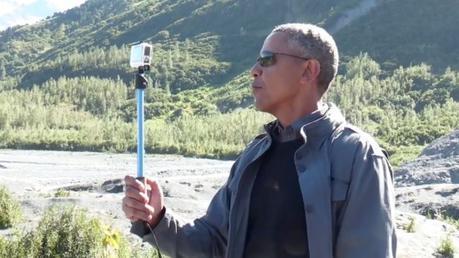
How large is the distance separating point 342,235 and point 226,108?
96.7m

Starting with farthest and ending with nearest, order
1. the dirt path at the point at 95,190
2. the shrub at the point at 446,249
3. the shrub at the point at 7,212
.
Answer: the dirt path at the point at 95,190 → the shrub at the point at 7,212 → the shrub at the point at 446,249

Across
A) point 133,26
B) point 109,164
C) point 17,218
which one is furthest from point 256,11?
point 17,218

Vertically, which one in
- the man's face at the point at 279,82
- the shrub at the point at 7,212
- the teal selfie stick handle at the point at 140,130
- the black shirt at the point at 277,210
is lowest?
the shrub at the point at 7,212

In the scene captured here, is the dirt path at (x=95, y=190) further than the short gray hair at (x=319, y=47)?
Yes

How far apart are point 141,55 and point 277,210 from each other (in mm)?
733

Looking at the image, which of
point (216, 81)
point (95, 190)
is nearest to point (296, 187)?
point (95, 190)

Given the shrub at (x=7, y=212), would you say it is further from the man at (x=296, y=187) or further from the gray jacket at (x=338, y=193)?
the gray jacket at (x=338, y=193)

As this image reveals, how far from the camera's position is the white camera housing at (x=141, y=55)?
3.07 meters

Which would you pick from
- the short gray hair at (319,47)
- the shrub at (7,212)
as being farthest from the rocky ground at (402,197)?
the short gray hair at (319,47)

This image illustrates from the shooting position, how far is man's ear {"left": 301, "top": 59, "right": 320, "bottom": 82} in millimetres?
3111

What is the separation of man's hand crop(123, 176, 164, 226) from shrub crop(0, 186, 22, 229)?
965 cm

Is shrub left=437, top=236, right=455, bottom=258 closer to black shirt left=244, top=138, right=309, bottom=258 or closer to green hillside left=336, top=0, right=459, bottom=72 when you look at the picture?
black shirt left=244, top=138, right=309, bottom=258

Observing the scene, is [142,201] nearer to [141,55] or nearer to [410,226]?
[141,55]

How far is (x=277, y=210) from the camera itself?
9.67 feet
